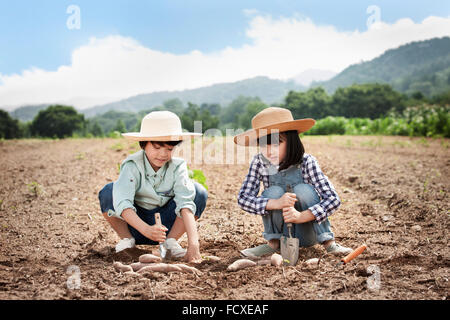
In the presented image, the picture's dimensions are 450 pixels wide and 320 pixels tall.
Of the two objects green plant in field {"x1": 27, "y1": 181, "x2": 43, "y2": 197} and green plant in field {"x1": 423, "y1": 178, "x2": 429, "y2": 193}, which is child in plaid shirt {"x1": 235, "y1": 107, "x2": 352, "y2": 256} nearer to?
green plant in field {"x1": 423, "y1": 178, "x2": 429, "y2": 193}

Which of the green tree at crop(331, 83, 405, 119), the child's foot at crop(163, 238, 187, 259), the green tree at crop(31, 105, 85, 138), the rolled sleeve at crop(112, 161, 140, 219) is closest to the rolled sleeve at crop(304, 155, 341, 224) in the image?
the child's foot at crop(163, 238, 187, 259)

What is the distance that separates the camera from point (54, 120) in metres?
38.0

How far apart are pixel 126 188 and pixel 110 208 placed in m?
0.24

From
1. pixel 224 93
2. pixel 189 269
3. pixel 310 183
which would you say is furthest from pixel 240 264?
pixel 224 93

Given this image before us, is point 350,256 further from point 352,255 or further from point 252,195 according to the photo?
point 252,195

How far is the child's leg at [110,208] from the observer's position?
8.34 feet

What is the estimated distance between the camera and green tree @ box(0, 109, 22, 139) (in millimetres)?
30906

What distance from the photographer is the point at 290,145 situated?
244cm

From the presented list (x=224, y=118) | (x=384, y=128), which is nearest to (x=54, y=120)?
(x=224, y=118)
